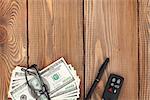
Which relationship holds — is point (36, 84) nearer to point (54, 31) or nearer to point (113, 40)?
point (54, 31)

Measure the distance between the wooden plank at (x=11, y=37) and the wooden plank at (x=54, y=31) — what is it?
0.03 m

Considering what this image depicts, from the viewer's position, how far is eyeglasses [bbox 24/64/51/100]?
1651 mm

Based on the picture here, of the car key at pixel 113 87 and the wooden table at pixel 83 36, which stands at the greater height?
the wooden table at pixel 83 36

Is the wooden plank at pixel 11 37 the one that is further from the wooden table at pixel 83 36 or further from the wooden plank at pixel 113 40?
the wooden plank at pixel 113 40

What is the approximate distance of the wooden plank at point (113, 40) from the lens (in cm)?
167

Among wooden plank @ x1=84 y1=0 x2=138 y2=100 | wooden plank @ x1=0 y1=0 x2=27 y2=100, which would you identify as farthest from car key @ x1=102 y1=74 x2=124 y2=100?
wooden plank @ x1=0 y1=0 x2=27 y2=100

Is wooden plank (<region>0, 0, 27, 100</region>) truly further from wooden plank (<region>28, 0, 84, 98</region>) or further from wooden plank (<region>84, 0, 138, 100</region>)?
wooden plank (<region>84, 0, 138, 100</region>)

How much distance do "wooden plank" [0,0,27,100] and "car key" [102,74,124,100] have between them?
325mm

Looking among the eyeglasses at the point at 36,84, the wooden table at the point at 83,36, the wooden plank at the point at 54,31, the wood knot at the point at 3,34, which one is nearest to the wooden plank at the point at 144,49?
the wooden table at the point at 83,36

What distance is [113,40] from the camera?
5.54ft

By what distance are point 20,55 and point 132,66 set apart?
424 millimetres

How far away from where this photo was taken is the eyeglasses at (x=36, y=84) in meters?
1.65

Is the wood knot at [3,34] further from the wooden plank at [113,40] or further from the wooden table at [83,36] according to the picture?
the wooden plank at [113,40]

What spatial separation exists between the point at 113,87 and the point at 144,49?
19cm
